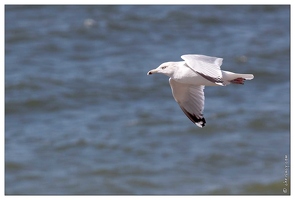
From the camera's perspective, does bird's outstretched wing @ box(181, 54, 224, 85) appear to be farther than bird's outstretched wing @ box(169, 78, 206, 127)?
No

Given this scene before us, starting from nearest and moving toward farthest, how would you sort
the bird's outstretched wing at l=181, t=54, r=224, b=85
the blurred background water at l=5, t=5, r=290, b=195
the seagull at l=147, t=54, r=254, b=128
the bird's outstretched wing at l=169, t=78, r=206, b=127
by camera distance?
the bird's outstretched wing at l=181, t=54, r=224, b=85, the seagull at l=147, t=54, r=254, b=128, the bird's outstretched wing at l=169, t=78, r=206, b=127, the blurred background water at l=5, t=5, r=290, b=195

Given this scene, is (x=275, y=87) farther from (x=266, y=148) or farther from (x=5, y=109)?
(x=5, y=109)

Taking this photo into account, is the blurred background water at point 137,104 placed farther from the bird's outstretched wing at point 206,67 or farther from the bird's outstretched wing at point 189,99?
the bird's outstretched wing at point 206,67

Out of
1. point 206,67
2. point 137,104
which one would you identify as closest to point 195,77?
point 206,67

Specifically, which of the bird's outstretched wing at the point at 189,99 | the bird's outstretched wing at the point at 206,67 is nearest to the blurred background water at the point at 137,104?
the bird's outstretched wing at the point at 189,99

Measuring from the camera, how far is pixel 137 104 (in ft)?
43.8

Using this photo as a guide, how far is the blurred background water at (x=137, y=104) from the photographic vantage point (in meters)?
11.9

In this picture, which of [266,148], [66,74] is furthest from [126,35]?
[266,148]

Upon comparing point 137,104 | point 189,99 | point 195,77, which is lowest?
point 195,77

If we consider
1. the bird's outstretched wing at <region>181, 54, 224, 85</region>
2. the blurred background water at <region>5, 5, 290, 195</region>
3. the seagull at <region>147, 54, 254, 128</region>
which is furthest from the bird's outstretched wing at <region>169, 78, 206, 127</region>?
the blurred background water at <region>5, 5, 290, 195</region>

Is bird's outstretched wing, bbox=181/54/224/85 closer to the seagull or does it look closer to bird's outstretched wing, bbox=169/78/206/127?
the seagull

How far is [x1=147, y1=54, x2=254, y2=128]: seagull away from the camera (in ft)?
15.0

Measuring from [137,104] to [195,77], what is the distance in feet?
28.3

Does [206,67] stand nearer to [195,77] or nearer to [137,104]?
[195,77]
